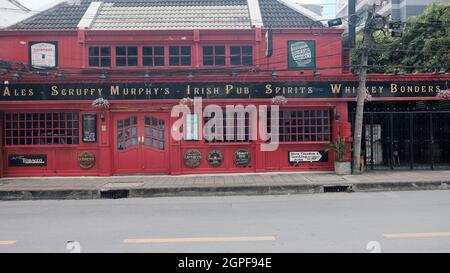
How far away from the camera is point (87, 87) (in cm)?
1421

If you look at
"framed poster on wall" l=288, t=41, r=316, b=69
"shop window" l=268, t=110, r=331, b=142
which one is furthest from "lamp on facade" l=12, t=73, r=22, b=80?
"framed poster on wall" l=288, t=41, r=316, b=69

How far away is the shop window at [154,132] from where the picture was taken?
1471 cm

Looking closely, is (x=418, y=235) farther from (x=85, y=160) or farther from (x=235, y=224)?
(x=85, y=160)

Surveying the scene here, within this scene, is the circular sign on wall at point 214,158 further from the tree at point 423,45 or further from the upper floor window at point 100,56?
the tree at point 423,45

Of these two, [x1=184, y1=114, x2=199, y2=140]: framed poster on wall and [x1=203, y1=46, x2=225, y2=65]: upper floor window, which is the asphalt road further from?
[x1=203, y1=46, x2=225, y2=65]: upper floor window

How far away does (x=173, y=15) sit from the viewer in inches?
665

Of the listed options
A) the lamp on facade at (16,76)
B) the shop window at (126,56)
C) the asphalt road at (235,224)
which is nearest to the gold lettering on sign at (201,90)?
the shop window at (126,56)

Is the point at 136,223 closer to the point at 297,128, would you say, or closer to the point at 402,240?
the point at 402,240

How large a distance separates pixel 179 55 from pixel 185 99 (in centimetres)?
219

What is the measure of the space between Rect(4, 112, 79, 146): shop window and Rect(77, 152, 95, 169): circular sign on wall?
1.79ft
